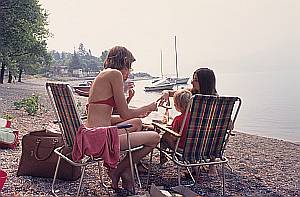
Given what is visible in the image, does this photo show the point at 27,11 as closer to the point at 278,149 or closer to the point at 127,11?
the point at 127,11

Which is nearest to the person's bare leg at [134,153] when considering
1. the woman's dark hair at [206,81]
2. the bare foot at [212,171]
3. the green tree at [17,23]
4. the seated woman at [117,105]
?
the seated woman at [117,105]

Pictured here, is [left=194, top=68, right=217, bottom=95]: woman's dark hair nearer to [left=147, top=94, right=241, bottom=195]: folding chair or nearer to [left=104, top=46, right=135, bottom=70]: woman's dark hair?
[left=147, top=94, right=241, bottom=195]: folding chair

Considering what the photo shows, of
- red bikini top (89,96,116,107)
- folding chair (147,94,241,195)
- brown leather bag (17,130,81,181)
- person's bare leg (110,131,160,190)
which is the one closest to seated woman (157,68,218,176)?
folding chair (147,94,241,195)

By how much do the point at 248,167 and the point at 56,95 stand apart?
2.09 metres

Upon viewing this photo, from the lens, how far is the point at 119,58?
2.74 m

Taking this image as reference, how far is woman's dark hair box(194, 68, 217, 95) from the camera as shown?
10.1 ft

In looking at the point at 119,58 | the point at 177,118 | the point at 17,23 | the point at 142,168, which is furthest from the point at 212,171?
the point at 17,23

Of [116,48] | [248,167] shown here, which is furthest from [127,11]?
[116,48]

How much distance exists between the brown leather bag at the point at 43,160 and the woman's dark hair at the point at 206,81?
1.14 meters

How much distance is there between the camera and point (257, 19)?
12.5m

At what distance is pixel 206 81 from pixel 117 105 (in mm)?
800

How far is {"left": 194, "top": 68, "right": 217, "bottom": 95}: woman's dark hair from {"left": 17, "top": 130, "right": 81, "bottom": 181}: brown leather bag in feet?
3.75

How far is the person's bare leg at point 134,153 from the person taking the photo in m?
2.68

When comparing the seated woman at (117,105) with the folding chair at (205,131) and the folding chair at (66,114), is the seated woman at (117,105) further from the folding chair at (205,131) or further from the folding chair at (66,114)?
the folding chair at (205,131)
